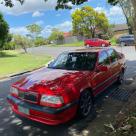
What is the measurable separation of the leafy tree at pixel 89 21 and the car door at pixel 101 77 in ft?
174

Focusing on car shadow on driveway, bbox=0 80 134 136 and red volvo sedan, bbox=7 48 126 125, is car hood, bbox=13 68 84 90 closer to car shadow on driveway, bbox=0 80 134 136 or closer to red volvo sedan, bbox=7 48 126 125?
red volvo sedan, bbox=7 48 126 125

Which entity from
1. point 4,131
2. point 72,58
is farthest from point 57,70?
point 4,131

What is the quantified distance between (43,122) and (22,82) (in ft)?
4.08

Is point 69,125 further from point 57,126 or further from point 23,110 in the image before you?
point 23,110

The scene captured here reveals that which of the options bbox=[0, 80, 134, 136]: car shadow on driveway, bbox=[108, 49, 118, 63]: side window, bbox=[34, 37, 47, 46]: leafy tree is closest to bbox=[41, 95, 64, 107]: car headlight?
bbox=[0, 80, 134, 136]: car shadow on driveway

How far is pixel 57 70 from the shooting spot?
7074mm

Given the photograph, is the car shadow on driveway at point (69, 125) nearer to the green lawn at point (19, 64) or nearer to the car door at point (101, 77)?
the car door at point (101, 77)

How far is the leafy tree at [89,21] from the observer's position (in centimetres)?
6016

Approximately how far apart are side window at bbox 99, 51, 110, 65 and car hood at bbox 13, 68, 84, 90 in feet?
3.92

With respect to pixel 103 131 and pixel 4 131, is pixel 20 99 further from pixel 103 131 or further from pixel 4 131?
pixel 103 131

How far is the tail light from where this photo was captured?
5.37 metres

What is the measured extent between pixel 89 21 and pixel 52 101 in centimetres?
5697

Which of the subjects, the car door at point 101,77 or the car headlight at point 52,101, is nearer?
the car headlight at point 52,101

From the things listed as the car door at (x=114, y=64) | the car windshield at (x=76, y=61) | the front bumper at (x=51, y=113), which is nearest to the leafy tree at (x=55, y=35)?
the car door at (x=114, y=64)
